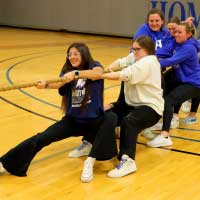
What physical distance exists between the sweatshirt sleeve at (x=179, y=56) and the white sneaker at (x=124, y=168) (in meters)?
1.35

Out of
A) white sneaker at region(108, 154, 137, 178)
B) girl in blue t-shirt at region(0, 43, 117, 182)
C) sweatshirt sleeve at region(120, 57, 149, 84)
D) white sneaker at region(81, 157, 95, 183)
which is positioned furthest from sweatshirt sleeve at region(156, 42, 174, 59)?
white sneaker at region(81, 157, 95, 183)

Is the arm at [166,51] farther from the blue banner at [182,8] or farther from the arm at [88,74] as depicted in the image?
the blue banner at [182,8]

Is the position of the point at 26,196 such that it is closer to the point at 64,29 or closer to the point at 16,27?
the point at 64,29

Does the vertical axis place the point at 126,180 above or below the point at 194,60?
below

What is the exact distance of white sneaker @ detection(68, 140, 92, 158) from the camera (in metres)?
4.11

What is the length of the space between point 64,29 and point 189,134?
38.4 ft

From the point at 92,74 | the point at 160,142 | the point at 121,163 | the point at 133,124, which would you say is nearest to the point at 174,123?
the point at 160,142

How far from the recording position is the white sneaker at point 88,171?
3.57 metres

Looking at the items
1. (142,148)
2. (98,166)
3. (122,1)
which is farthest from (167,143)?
(122,1)

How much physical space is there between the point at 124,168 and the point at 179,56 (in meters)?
1.61

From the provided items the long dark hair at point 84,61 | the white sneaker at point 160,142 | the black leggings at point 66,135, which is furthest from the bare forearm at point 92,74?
the white sneaker at point 160,142

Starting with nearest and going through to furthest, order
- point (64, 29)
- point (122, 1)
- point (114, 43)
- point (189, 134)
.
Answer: point (189, 134) < point (114, 43) < point (122, 1) < point (64, 29)

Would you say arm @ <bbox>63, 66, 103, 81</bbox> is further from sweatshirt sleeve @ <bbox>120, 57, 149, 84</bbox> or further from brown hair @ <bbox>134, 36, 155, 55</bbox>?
brown hair @ <bbox>134, 36, 155, 55</bbox>

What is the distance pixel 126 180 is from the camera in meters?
3.63
